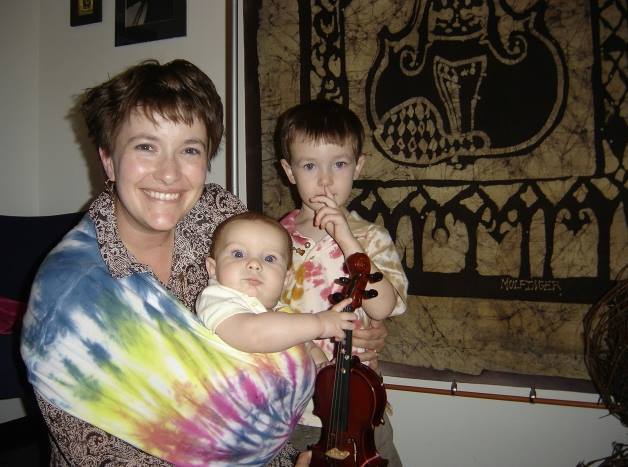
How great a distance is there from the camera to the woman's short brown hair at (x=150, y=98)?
1147mm

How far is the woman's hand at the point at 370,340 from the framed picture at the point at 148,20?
1.67m

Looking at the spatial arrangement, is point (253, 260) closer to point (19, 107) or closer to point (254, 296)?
point (254, 296)

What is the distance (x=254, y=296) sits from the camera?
1170mm

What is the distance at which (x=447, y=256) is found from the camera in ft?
5.96

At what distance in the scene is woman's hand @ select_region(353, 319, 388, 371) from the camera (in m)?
1.40

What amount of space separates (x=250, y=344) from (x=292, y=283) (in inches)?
17.2

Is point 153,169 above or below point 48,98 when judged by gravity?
below

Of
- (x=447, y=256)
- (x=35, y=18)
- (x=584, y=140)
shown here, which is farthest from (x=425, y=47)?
(x=35, y=18)

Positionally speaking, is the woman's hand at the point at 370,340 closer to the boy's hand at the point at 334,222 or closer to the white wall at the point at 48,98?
the boy's hand at the point at 334,222

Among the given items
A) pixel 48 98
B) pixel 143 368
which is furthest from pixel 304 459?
pixel 48 98

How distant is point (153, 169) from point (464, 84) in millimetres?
1178

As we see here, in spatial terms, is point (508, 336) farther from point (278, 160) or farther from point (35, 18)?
point (35, 18)

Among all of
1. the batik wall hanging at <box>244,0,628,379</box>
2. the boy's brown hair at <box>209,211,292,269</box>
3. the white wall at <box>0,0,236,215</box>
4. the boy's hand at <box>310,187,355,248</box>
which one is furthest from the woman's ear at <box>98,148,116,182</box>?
the white wall at <box>0,0,236,215</box>

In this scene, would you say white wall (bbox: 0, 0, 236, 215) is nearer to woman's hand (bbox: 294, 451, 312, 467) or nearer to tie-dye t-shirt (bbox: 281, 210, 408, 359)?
tie-dye t-shirt (bbox: 281, 210, 408, 359)
